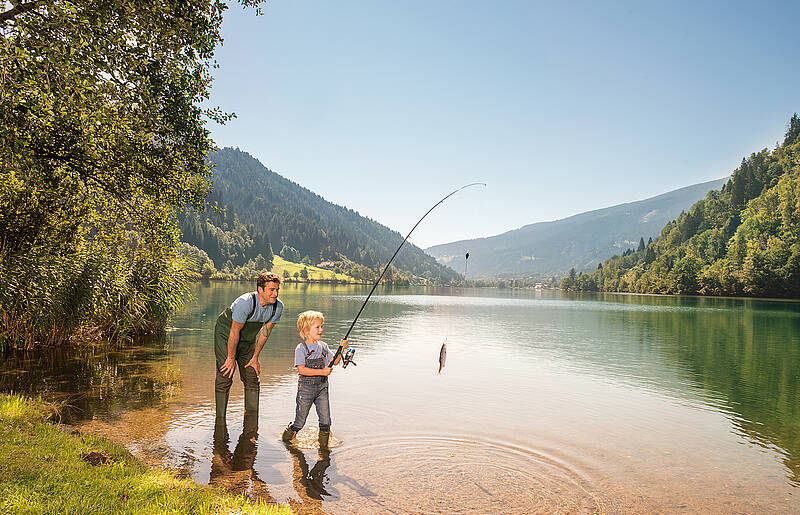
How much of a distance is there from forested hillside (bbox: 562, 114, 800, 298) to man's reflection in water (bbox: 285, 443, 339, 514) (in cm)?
14902

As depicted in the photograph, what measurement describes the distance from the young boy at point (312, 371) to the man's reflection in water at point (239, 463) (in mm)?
740

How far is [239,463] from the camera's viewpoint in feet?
26.6

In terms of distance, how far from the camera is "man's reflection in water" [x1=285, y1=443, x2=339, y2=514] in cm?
677

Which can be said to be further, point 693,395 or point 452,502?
point 693,395

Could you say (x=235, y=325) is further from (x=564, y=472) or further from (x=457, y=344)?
(x=457, y=344)

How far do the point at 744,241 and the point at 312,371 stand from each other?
170729 mm

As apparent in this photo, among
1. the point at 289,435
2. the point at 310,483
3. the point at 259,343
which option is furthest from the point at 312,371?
the point at 310,483

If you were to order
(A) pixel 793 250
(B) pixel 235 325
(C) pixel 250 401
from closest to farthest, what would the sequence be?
1. (B) pixel 235 325
2. (C) pixel 250 401
3. (A) pixel 793 250

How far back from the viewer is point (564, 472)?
889 centimetres

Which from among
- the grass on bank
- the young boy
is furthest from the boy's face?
the grass on bank

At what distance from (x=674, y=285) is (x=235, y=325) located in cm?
17349

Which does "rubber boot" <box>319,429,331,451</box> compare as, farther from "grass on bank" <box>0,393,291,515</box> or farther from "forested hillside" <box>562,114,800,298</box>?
"forested hillside" <box>562,114,800,298</box>

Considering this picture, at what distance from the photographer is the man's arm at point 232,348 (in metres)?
8.80

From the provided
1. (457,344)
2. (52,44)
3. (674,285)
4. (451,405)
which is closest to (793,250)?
(674,285)
